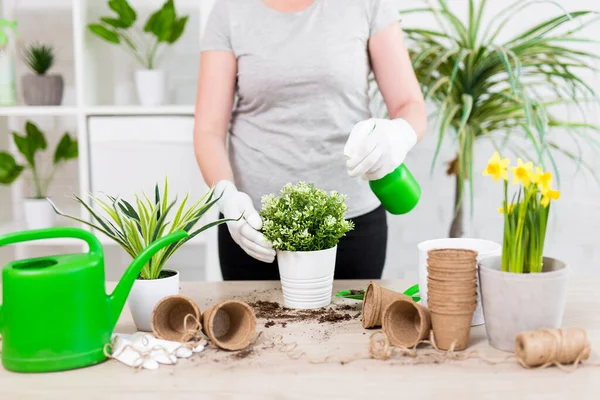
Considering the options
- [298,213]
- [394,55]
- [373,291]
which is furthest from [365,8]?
[373,291]

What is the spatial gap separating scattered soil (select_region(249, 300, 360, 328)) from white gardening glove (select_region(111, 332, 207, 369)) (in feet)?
0.59

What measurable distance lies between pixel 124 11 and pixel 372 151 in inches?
57.3

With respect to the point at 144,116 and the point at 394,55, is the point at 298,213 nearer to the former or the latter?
the point at 394,55

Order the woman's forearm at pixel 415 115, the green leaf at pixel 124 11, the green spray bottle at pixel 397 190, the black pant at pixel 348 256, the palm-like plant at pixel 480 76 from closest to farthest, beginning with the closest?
1. the green spray bottle at pixel 397 190
2. the woman's forearm at pixel 415 115
3. the black pant at pixel 348 256
4. the palm-like plant at pixel 480 76
5. the green leaf at pixel 124 11

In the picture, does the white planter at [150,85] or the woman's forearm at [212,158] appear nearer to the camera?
the woman's forearm at [212,158]

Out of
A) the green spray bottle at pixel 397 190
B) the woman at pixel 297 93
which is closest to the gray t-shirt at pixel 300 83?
the woman at pixel 297 93

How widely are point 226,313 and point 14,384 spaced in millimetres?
346

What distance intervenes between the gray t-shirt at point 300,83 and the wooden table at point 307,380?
2.46 ft

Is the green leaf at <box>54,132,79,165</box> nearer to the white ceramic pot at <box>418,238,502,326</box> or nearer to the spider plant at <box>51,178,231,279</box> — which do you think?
the spider plant at <box>51,178,231,279</box>

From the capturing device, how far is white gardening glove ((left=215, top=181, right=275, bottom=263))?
129cm

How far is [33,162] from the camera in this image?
2.51 m

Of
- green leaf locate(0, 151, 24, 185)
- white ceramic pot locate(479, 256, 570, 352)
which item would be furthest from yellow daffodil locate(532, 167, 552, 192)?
green leaf locate(0, 151, 24, 185)

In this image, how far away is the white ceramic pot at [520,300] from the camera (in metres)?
0.98

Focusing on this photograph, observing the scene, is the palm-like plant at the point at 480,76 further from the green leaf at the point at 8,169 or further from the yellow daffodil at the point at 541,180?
the green leaf at the point at 8,169
